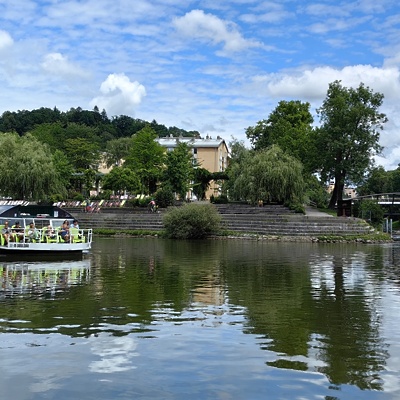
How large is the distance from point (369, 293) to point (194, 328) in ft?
24.1

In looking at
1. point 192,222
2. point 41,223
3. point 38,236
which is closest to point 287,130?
point 192,222

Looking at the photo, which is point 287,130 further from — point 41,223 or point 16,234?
point 16,234

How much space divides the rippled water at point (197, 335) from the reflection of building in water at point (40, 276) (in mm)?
65

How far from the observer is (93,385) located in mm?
7969

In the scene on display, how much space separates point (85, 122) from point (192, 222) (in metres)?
140

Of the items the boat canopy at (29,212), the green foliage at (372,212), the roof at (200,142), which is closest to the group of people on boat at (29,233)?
the boat canopy at (29,212)

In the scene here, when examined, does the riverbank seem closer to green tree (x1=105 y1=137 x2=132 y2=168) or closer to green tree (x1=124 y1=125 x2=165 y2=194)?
green tree (x1=124 y1=125 x2=165 y2=194)

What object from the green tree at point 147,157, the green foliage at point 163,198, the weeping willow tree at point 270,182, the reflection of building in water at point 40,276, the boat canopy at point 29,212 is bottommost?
the reflection of building in water at point 40,276

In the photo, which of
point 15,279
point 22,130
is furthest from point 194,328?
point 22,130

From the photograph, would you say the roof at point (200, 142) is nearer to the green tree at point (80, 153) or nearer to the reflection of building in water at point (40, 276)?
the green tree at point (80, 153)

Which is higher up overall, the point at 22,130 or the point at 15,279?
the point at 22,130

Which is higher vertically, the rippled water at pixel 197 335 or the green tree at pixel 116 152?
the green tree at pixel 116 152

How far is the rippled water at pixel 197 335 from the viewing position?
8008 millimetres

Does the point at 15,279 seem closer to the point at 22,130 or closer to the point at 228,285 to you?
the point at 228,285
